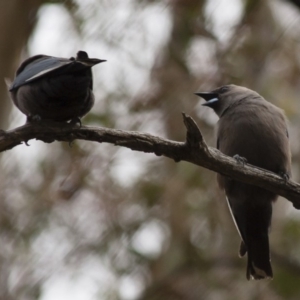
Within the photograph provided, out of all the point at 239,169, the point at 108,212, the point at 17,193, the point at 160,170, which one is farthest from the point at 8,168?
the point at 239,169

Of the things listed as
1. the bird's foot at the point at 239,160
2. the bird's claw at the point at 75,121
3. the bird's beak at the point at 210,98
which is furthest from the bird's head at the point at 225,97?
the bird's claw at the point at 75,121

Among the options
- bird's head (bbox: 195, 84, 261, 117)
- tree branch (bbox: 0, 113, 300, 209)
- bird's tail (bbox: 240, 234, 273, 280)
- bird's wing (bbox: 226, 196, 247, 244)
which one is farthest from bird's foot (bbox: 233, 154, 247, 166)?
bird's head (bbox: 195, 84, 261, 117)

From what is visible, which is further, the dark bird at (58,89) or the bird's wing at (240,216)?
the bird's wing at (240,216)

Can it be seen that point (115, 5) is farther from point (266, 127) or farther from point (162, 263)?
point (162, 263)

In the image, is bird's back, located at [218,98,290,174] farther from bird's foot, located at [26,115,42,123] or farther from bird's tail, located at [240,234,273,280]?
bird's foot, located at [26,115,42,123]

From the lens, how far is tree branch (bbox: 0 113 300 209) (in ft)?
15.4

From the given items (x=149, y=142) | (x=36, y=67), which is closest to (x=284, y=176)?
(x=149, y=142)

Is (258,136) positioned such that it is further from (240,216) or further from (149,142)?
(149,142)

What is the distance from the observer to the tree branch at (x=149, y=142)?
4699 millimetres

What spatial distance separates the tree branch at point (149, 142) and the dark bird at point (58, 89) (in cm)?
12

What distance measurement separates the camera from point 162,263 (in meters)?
9.23

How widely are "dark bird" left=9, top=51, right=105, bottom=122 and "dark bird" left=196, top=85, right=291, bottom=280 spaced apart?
148 cm

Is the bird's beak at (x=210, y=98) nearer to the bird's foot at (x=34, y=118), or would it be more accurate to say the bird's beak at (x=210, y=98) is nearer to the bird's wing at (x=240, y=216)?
the bird's wing at (x=240, y=216)

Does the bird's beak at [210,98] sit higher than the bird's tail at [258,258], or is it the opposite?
the bird's beak at [210,98]
